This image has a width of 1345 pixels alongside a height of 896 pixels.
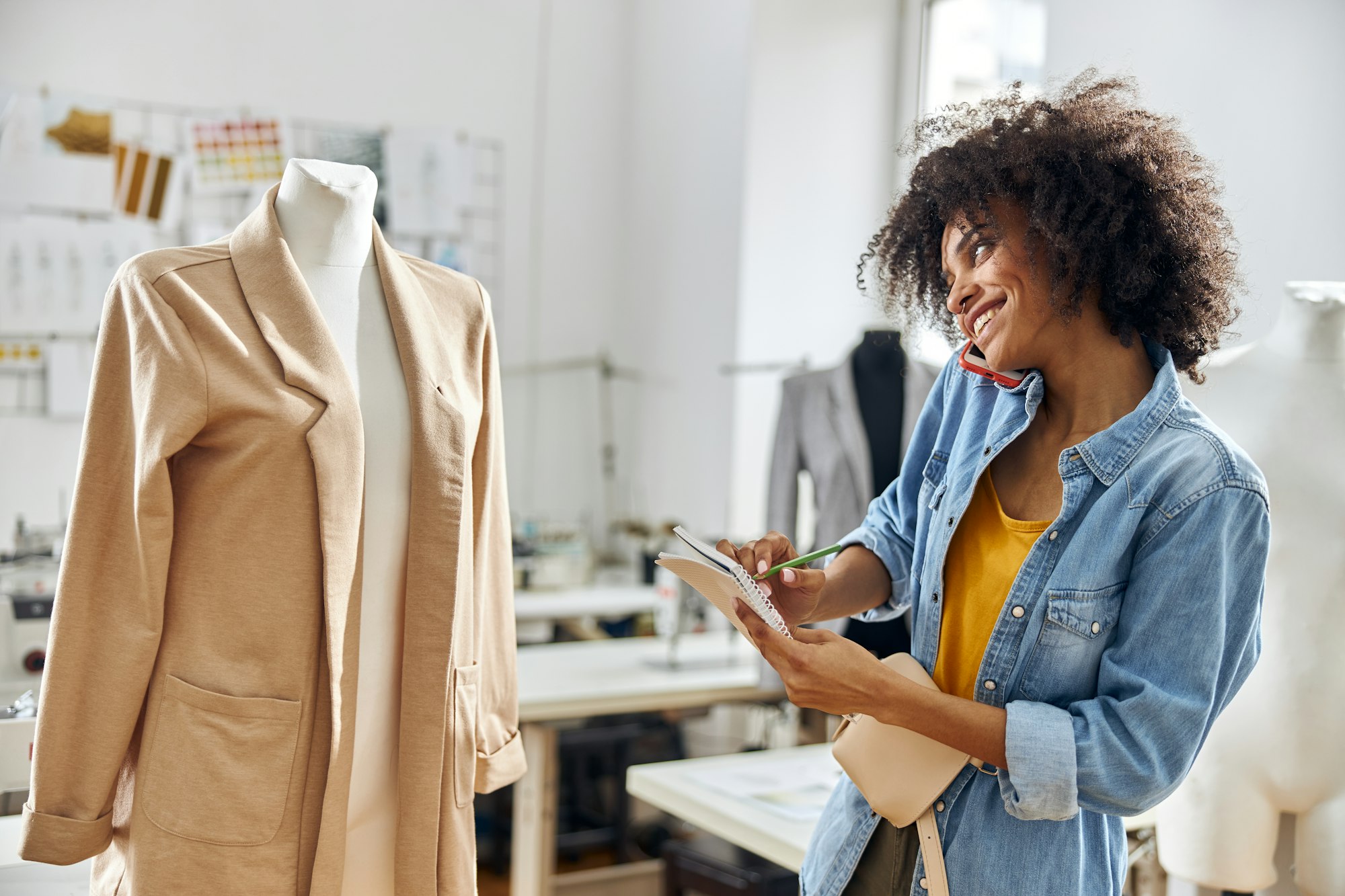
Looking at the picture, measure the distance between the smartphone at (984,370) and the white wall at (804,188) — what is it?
2.68 meters

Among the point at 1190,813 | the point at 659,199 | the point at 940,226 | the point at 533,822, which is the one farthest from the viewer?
the point at 659,199

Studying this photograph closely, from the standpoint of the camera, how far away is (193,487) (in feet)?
4.22

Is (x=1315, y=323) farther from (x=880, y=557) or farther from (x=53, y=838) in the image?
(x=53, y=838)

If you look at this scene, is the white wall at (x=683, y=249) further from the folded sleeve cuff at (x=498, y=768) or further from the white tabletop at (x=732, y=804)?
the folded sleeve cuff at (x=498, y=768)

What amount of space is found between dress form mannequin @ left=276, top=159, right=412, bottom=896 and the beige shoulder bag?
1.88 feet

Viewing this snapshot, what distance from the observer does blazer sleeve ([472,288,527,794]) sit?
1.54m

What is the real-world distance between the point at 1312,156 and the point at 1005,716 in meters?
1.60

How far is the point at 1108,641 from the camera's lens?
119 cm

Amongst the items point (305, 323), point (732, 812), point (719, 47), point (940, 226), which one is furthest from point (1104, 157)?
point (719, 47)

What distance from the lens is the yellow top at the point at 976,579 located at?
1.26 meters

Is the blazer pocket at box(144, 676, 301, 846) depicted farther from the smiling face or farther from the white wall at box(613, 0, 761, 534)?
the white wall at box(613, 0, 761, 534)

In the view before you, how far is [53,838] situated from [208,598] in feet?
1.01

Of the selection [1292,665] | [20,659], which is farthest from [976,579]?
[20,659]

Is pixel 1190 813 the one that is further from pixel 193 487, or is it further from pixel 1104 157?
pixel 193 487
